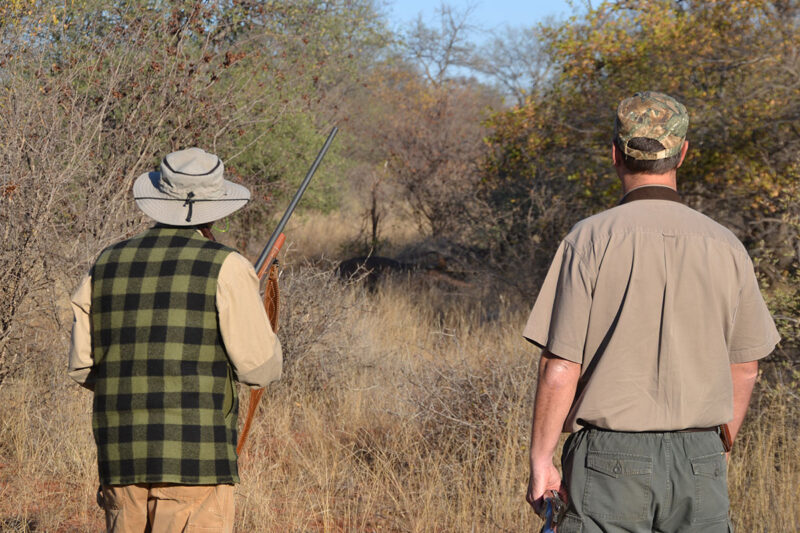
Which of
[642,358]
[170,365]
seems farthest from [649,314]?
[170,365]

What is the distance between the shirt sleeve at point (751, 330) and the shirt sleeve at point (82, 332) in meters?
1.75

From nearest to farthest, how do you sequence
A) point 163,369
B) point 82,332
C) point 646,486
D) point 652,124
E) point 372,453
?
point 646,486 → point 652,124 → point 163,369 → point 82,332 → point 372,453

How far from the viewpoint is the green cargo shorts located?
78.7 inches

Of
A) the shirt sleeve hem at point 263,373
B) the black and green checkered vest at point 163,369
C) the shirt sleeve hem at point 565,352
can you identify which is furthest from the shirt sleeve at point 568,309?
the black and green checkered vest at point 163,369

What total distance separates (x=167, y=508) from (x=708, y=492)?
1.41 metres

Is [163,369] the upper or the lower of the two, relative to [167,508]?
upper

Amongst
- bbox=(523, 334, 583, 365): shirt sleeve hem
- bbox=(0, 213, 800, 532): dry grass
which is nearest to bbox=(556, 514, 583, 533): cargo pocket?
bbox=(523, 334, 583, 365): shirt sleeve hem

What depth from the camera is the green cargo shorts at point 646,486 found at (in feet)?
6.56

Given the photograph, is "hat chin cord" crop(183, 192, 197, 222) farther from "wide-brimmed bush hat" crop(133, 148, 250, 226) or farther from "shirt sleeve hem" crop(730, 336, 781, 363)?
"shirt sleeve hem" crop(730, 336, 781, 363)

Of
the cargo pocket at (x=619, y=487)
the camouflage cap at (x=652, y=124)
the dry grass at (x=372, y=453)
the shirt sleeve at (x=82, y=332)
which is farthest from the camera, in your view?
the dry grass at (x=372, y=453)

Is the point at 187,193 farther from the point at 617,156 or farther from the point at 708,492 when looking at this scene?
the point at 708,492

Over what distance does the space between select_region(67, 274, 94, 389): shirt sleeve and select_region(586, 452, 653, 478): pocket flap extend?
1.41m

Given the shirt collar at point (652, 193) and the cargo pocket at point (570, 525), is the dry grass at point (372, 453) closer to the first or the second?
the cargo pocket at point (570, 525)

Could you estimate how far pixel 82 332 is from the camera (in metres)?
2.41
